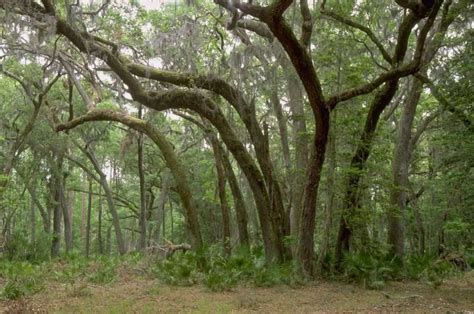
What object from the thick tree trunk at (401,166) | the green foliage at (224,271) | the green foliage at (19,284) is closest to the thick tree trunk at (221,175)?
the green foliage at (224,271)

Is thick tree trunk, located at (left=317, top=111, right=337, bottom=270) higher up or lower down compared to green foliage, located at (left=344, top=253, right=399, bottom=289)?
higher up

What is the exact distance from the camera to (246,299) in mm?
7605

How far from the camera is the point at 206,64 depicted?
1079 centimetres

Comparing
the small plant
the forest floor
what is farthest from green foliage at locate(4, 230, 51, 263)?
the small plant

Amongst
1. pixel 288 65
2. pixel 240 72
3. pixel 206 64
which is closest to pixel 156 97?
pixel 206 64

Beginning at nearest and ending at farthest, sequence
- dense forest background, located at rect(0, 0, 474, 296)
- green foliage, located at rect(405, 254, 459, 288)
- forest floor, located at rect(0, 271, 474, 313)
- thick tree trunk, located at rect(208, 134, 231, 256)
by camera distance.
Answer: forest floor, located at rect(0, 271, 474, 313) < dense forest background, located at rect(0, 0, 474, 296) < green foliage, located at rect(405, 254, 459, 288) < thick tree trunk, located at rect(208, 134, 231, 256)

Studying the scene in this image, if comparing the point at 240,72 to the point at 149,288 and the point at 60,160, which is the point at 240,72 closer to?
the point at 149,288

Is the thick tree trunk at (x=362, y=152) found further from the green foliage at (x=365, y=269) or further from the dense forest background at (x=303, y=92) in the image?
the green foliage at (x=365, y=269)

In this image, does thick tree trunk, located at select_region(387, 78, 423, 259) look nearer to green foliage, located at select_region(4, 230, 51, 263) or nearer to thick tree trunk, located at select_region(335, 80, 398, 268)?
thick tree trunk, located at select_region(335, 80, 398, 268)

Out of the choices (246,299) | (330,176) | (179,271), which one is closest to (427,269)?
(330,176)

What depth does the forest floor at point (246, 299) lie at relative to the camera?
273 inches

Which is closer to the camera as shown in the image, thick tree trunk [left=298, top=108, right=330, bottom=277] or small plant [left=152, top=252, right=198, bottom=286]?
thick tree trunk [left=298, top=108, right=330, bottom=277]

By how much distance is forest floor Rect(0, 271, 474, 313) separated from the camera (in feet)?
22.7

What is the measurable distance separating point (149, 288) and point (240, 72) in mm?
4517
